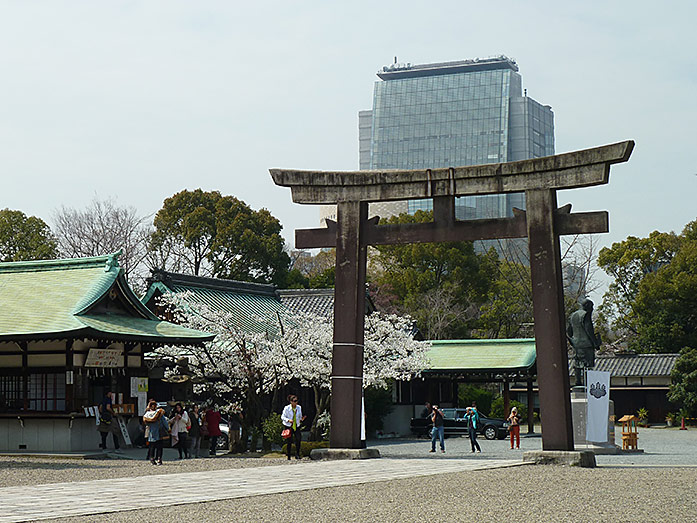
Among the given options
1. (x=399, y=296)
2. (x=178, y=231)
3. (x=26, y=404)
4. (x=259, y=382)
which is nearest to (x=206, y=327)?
(x=259, y=382)

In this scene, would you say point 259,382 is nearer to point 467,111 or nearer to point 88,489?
point 88,489

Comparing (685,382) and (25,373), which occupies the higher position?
(25,373)

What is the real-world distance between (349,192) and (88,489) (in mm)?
10223

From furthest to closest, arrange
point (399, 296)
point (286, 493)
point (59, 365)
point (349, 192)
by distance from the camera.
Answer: point (399, 296) < point (59, 365) < point (349, 192) < point (286, 493)

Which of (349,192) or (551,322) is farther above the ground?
(349,192)

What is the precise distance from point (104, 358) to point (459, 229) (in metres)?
12.5

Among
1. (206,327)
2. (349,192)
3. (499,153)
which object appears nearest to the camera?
(349,192)

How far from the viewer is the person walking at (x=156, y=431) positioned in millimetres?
22922

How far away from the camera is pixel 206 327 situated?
30.8 metres

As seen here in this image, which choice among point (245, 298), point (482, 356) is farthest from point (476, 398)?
point (245, 298)

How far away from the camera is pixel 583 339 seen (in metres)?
28.5

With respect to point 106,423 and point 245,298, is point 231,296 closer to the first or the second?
point 245,298

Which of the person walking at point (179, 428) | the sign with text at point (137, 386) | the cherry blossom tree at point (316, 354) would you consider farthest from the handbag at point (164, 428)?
the sign with text at point (137, 386)

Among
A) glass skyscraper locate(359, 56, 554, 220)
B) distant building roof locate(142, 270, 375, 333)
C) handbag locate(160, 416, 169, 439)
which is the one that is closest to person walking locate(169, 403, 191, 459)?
handbag locate(160, 416, 169, 439)
